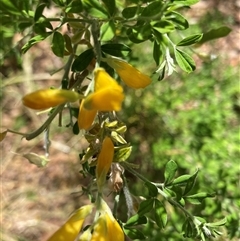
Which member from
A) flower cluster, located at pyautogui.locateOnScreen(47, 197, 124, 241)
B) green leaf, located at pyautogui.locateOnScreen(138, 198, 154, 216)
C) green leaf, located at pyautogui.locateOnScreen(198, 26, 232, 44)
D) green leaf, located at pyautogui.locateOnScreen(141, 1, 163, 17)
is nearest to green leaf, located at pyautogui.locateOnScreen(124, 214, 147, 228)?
green leaf, located at pyautogui.locateOnScreen(138, 198, 154, 216)

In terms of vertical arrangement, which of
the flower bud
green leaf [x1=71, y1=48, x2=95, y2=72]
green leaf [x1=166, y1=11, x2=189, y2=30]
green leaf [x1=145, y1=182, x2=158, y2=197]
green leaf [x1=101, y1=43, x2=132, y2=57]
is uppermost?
green leaf [x1=166, y1=11, x2=189, y2=30]

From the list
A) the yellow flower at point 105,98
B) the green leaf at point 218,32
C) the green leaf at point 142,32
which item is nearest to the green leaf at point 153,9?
the green leaf at point 142,32

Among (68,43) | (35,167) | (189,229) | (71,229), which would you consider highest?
(68,43)

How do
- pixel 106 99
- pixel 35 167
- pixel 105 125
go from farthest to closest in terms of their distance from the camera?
1. pixel 35 167
2. pixel 105 125
3. pixel 106 99

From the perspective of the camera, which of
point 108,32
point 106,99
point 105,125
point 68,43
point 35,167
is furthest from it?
point 35,167

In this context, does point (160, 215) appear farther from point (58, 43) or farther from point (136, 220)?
point (58, 43)

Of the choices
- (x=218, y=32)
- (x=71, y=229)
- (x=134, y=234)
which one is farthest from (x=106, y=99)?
(x=218, y=32)

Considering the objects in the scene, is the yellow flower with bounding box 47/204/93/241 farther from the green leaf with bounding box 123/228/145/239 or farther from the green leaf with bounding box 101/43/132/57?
the green leaf with bounding box 101/43/132/57

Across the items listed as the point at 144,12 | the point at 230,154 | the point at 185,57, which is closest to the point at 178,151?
the point at 230,154
